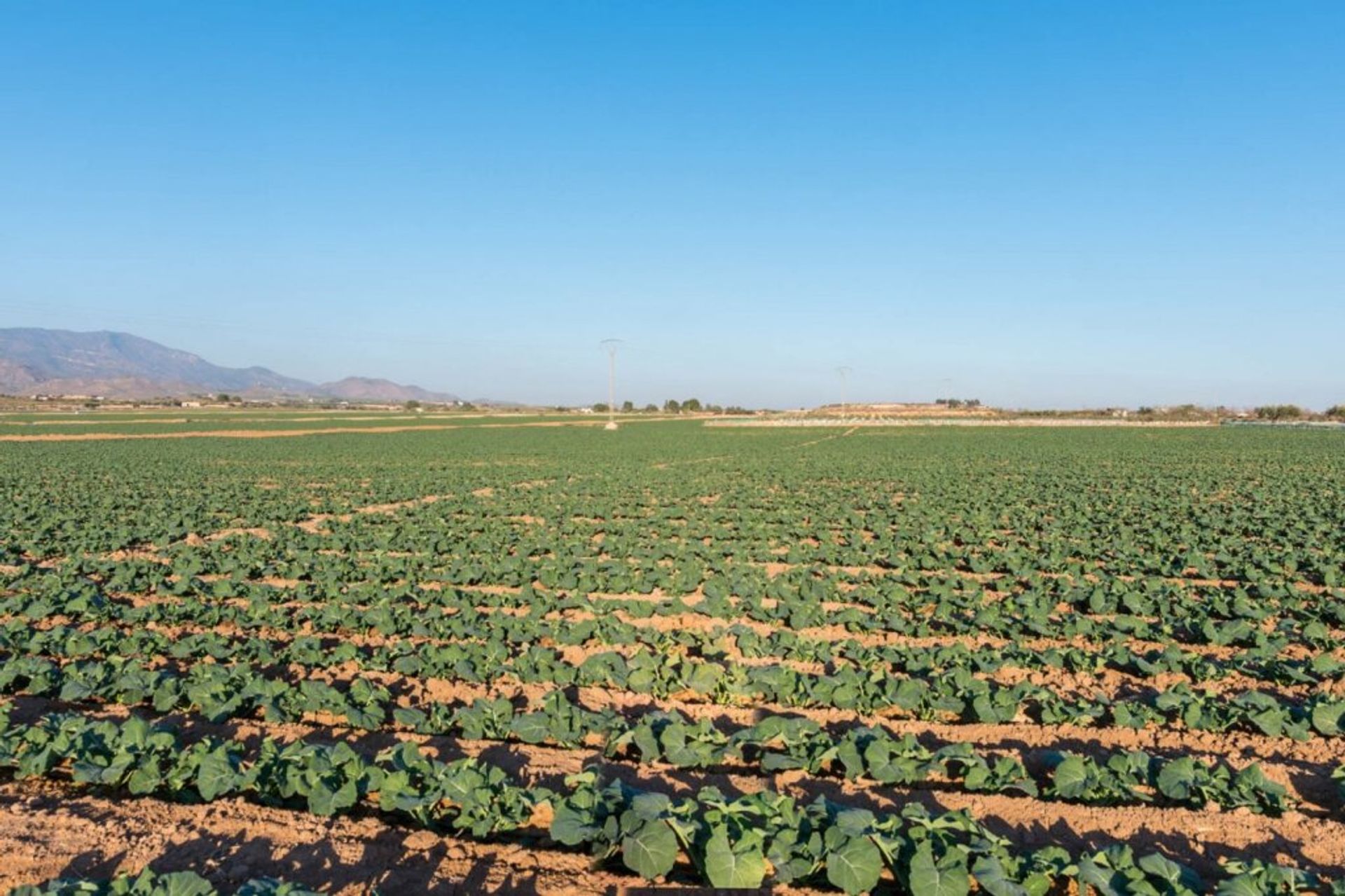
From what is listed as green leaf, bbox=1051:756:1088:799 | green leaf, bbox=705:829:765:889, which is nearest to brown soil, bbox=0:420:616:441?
green leaf, bbox=705:829:765:889

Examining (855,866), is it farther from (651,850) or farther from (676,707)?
(676,707)

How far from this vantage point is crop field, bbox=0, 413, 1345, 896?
16.3 ft

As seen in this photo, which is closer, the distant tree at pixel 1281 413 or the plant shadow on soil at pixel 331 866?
the plant shadow on soil at pixel 331 866

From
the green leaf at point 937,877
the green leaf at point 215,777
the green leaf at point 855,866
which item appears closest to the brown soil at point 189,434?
the green leaf at point 215,777

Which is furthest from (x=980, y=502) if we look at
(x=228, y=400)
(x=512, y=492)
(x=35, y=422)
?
(x=228, y=400)

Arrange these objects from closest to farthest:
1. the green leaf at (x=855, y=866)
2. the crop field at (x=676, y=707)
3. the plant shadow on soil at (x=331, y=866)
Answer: the green leaf at (x=855, y=866) → the plant shadow on soil at (x=331, y=866) → the crop field at (x=676, y=707)

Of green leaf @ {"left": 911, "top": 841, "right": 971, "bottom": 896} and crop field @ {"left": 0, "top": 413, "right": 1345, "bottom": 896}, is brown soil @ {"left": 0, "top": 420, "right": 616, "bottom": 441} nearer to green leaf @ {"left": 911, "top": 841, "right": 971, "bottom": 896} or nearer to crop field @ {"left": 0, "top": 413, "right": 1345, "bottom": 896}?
crop field @ {"left": 0, "top": 413, "right": 1345, "bottom": 896}

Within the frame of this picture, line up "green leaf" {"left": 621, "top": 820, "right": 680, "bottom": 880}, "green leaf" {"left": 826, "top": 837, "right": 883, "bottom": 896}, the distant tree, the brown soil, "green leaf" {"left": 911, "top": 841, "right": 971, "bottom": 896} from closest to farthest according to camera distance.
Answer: "green leaf" {"left": 911, "top": 841, "right": 971, "bottom": 896} → "green leaf" {"left": 826, "top": 837, "right": 883, "bottom": 896} → "green leaf" {"left": 621, "top": 820, "right": 680, "bottom": 880} → the brown soil → the distant tree

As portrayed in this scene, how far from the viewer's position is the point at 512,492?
88.4 ft

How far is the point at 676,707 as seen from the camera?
8.04 metres

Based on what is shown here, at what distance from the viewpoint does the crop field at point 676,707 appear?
196 inches

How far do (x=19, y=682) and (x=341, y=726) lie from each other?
408 cm

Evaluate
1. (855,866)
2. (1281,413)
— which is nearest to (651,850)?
(855,866)

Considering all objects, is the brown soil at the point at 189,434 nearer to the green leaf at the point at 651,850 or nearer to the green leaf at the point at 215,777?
the green leaf at the point at 215,777
